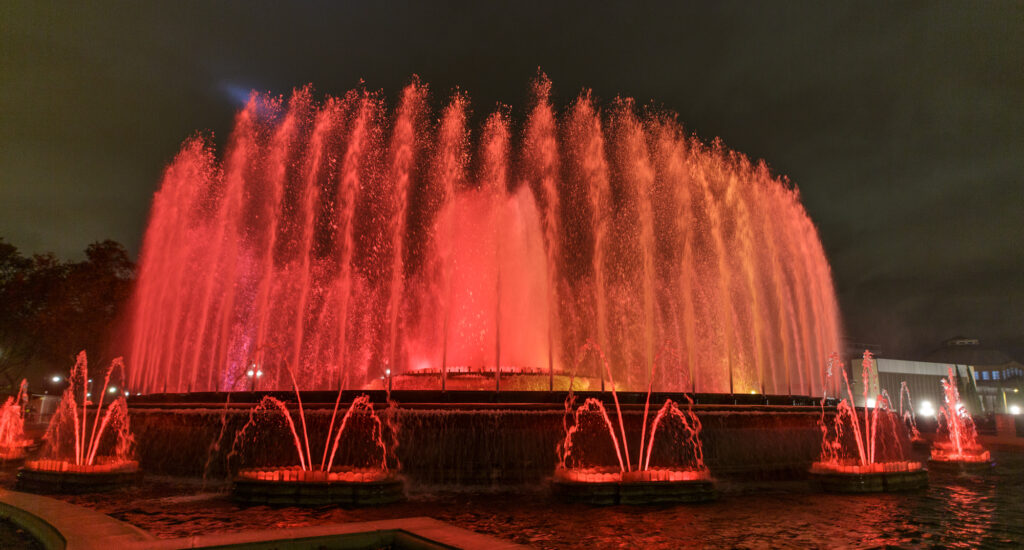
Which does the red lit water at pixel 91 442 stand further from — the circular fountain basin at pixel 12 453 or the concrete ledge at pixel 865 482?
the concrete ledge at pixel 865 482

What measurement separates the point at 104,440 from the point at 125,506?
316 inches

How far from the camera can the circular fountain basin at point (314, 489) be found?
1107cm

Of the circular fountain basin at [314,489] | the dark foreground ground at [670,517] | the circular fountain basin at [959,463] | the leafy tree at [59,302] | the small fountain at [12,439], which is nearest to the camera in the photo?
the dark foreground ground at [670,517]

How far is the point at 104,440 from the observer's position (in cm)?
1756

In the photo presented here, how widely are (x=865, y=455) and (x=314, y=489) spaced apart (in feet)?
50.3

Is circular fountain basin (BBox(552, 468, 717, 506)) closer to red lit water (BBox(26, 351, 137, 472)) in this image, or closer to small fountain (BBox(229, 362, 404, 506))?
small fountain (BBox(229, 362, 404, 506))

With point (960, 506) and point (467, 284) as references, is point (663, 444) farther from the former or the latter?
point (467, 284)

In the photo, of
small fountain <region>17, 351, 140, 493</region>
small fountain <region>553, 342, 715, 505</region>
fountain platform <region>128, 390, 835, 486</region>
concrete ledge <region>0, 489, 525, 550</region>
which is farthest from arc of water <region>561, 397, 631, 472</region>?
small fountain <region>17, 351, 140, 493</region>

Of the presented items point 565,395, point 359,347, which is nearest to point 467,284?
point 565,395

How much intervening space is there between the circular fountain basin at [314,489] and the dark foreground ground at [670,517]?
370 millimetres

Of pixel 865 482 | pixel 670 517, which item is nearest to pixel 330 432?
pixel 670 517

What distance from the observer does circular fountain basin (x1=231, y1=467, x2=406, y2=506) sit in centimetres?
1107

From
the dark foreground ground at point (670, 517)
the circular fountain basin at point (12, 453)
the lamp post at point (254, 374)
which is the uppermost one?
the lamp post at point (254, 374)

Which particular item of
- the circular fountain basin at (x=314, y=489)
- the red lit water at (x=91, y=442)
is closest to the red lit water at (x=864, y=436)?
the circular fountain basin at (x=314, y=489)
